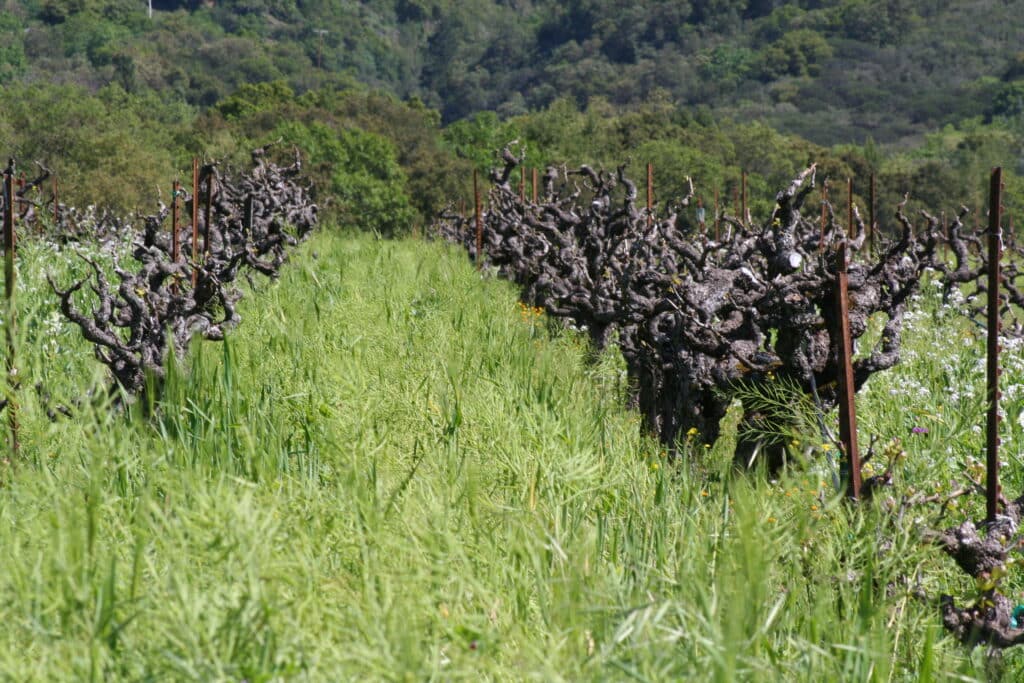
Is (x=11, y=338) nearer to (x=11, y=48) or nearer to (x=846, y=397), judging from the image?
(x=846, y=397)

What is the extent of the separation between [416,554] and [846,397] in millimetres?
2248

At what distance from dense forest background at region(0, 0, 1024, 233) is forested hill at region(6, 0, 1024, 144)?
32 cm

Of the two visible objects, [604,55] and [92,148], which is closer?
[92,148]

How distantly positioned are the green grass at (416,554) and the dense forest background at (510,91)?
29841 millimetres

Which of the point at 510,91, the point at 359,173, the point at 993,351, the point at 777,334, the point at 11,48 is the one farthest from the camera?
the point at 510,91

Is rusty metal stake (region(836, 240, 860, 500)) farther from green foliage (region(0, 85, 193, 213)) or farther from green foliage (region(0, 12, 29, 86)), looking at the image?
green foliage (region(0, 12, 29, 86))

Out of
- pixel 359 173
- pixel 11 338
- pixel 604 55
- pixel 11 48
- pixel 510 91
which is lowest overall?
pixel 359 173

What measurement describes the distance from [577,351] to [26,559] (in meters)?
8.27

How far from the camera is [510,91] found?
15650cm

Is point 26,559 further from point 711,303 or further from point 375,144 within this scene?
point 375,144

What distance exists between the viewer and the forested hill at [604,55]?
117 m

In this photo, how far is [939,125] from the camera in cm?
11381

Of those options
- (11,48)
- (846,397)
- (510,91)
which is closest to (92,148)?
(846,397)

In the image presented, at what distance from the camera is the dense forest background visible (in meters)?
50.9
